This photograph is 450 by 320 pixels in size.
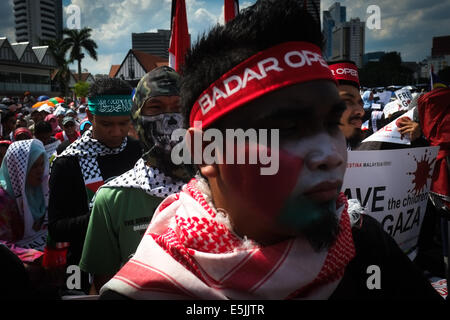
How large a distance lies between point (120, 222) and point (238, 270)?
3.70 feet

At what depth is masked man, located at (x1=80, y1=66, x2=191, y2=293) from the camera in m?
2.07

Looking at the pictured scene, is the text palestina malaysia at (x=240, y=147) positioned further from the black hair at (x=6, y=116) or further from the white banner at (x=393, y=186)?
the black hair at (x=6, y=116)

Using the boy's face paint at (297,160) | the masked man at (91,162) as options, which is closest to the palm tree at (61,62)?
the masked man at (91,162)

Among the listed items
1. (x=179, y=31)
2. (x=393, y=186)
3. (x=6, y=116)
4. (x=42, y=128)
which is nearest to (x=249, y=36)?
(x=179, y=31)

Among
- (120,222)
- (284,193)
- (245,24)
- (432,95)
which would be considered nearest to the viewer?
(284,193)

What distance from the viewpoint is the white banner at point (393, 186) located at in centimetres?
225

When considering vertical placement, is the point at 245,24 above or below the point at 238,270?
above

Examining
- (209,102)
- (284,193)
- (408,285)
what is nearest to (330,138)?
(284,193)

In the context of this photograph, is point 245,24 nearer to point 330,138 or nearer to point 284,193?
point 330,138

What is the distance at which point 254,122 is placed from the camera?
1083 mm

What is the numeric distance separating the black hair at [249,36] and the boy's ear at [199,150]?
0.13 meters

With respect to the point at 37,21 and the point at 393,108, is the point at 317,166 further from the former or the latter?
the point at 37,21

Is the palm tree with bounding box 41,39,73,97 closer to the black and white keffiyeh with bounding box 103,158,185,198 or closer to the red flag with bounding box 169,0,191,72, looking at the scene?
the red flag with bounding box 169,0,191,72

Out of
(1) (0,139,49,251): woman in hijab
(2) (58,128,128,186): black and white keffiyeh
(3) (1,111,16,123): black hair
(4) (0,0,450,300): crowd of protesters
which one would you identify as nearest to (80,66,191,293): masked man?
(4) (0,0,450,300): crowd of protesters
